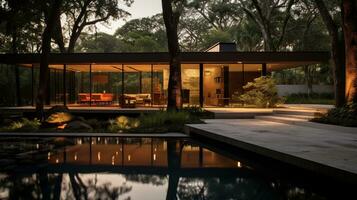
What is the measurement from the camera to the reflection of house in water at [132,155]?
7.99 metres

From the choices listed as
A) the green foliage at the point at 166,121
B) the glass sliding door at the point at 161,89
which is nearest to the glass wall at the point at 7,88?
the glass sliding door at the point at 161,89

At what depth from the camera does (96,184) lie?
614 centimetres

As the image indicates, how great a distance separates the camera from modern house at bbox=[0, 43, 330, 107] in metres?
18.6

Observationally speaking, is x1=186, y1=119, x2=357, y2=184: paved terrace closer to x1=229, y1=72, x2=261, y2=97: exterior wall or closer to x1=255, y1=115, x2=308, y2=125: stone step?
x1=255, y1=115, x2=308, y2=125: stone step

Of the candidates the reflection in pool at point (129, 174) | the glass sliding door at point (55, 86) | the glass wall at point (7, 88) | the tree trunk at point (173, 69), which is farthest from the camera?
the glass wall at point (7, 88)

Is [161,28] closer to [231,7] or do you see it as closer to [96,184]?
[231,7]

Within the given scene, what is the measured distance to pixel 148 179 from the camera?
6.55m

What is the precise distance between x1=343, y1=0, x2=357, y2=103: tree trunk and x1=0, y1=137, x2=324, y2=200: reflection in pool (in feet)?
18.6

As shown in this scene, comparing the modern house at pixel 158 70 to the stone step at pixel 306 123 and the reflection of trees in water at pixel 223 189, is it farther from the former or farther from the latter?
the reflection of trees in water at pixel 223 189

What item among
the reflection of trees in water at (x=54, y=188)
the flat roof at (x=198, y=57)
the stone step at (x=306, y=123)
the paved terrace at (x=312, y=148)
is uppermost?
the flat roof at (x=198, y=57)

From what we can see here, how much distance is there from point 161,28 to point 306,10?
1927cm

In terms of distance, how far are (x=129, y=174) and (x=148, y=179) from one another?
56cm

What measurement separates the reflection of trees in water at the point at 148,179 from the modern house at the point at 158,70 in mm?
12178

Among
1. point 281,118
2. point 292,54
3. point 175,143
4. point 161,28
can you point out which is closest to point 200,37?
point 161,28
